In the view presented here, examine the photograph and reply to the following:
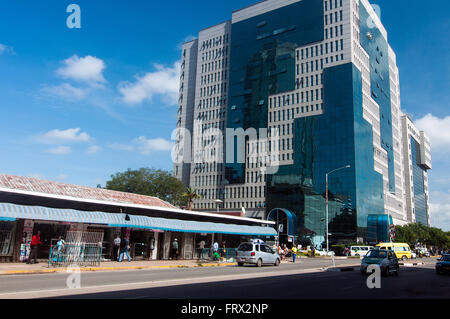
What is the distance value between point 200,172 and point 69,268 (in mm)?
89640

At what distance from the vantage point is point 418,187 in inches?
6373

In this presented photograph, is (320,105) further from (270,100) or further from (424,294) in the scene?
(424,294)

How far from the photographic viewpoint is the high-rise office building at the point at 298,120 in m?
84.6

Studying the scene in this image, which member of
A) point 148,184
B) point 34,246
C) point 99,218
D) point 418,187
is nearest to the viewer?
point 34,246

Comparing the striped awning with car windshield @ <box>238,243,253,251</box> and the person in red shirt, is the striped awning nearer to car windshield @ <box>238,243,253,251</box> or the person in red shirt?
the person in red shirt

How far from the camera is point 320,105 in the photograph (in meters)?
90.5

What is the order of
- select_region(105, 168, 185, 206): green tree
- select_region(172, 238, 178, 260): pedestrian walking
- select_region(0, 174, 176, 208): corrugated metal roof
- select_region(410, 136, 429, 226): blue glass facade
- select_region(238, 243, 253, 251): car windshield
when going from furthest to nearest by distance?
select_region(410, 136, 429, 226): blue glass facade < select_region(105, 168, 185, 206): green tree < select_region(172, 238, 178, 260): pedestrian walking < select_region(0, 174, 176, 208): corrugated metal roof < select_region(238, 243, 253, 251): car windshield

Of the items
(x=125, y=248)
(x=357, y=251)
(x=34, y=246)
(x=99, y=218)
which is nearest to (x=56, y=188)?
(x=99, y=218)

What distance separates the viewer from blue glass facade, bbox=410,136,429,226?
158 meters

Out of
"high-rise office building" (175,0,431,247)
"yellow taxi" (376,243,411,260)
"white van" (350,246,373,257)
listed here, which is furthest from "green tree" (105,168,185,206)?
"yellow taxi" (376,243,411,260)

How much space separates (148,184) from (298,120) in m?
40.3

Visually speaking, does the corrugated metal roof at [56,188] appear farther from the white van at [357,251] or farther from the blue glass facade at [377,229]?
the blue glass facade at [377,229]

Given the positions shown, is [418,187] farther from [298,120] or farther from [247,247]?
[247,247]

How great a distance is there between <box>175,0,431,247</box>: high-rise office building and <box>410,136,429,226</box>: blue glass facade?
43.6 m
